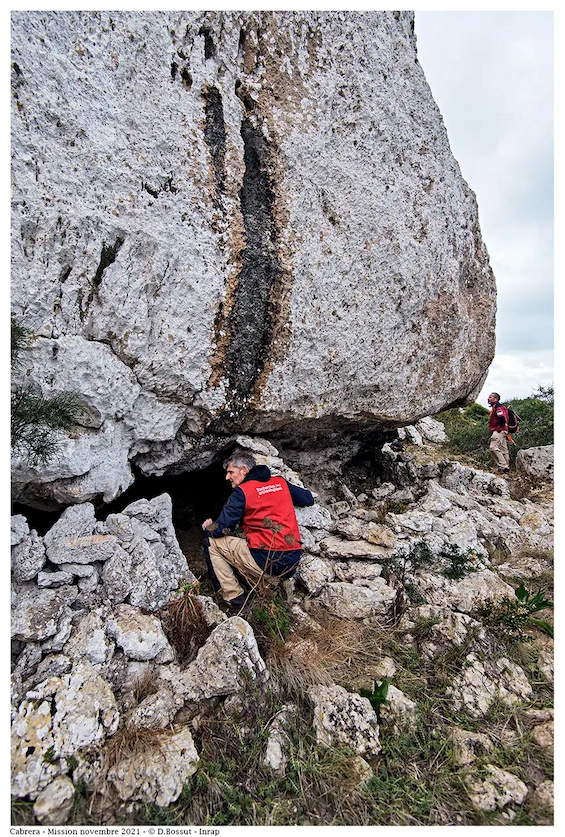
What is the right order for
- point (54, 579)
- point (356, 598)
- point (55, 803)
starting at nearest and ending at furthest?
point (55, 803) → point (54, 579) → point (356, 598)

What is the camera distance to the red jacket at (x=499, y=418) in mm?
8846

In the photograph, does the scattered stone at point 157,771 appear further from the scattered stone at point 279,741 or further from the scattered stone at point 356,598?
the scattered stone at point 356,598

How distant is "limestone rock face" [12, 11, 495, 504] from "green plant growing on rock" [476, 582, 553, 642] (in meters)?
2.48

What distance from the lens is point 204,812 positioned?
2.95m

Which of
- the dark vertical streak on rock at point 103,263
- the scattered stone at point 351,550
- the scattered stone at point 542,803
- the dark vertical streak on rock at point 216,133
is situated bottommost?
the scattered stone at point 542,803

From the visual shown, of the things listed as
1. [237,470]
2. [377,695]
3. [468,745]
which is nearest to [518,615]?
[468,745]

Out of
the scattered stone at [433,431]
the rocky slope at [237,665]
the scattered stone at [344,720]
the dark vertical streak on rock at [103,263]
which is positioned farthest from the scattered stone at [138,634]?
the scattered stone at [433,431]

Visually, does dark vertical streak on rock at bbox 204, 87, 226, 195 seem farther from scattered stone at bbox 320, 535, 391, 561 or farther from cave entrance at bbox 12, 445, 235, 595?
scattered stone at bbox 320, 535, 391, 561

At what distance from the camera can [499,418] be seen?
29.2ft

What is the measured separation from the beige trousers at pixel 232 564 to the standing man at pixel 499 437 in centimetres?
590

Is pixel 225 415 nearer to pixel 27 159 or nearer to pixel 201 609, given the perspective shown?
pixel 201 609

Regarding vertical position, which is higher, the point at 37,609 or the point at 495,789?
the point at 37,609

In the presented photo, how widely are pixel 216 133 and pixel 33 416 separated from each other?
317 centimetres

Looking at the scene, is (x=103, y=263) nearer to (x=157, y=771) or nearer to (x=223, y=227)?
(x=223, y=227)
